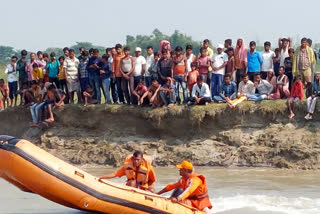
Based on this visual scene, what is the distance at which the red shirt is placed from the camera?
16406mm

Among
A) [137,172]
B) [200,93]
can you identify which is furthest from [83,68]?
[137,172]

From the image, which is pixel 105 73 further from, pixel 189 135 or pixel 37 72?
pixel 189 135

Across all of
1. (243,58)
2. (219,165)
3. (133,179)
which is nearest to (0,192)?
(133,179)

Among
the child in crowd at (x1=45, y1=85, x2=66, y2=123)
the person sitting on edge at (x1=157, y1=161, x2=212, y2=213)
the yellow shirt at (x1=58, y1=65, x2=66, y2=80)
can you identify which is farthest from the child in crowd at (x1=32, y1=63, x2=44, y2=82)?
the person sitting on edge at (x1=157, y1=161, x2=212, y2=213)

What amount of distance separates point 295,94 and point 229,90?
1.45 m

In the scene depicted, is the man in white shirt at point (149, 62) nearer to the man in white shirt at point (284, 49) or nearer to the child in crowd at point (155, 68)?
the child in crowd at point (155, 68)

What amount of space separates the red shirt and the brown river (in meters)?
1.70

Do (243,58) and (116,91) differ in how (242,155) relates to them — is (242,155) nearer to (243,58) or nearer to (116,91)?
(243,58)

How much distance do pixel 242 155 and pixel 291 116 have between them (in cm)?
138

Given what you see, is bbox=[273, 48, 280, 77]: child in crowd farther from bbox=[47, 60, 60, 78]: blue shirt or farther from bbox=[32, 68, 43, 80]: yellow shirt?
bbox=[32, 68, 43, 80]: yellow shirt

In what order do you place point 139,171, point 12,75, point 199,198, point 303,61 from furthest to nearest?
point 12,75 < point 303,61 < point 139,171 < point 199,198

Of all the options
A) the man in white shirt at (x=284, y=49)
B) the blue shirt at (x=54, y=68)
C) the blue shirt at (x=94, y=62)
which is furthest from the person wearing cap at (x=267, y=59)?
the blue shirt at (x=54, y=68)

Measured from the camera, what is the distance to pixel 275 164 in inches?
653

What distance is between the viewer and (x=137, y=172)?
1226 cm
